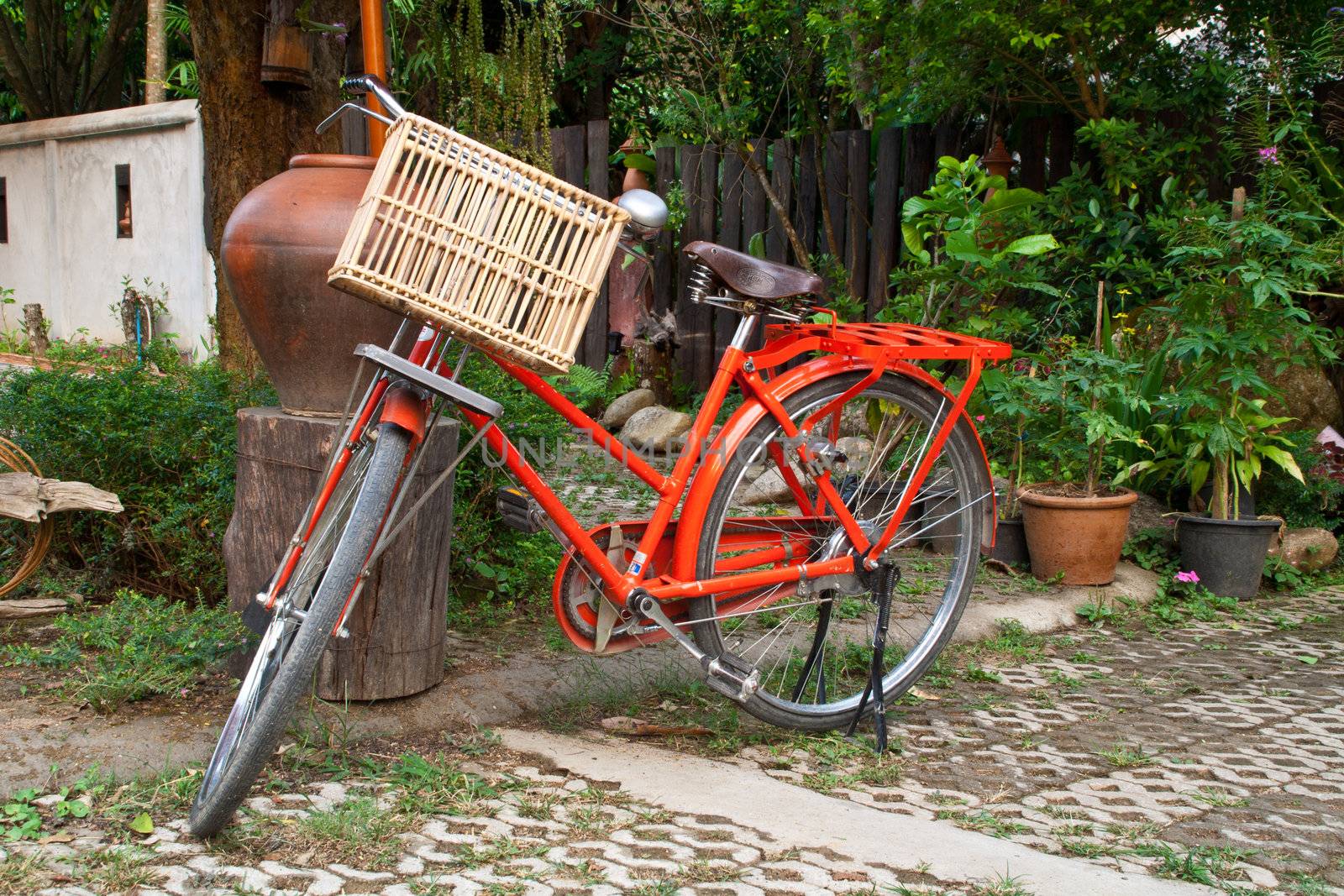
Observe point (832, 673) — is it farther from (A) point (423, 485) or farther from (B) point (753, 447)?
(A) point (423, 485)

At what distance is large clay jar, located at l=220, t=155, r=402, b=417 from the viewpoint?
2973 millimetres

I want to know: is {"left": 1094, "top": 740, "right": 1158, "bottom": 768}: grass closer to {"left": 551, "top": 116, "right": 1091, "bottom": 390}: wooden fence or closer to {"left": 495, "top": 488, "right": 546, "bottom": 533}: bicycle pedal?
{"left": 495, "top": 488, "right": 546, "bottom": 533}: bicycle pedal

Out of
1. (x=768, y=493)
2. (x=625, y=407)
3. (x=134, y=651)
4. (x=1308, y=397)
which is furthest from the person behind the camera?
(x=625, y=407)

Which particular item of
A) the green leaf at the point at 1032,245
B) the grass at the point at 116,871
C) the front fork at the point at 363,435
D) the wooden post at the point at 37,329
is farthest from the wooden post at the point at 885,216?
the wooden post at the point at 37,329

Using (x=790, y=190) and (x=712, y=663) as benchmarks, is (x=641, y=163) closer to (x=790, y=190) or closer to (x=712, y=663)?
(x=790, y=190)

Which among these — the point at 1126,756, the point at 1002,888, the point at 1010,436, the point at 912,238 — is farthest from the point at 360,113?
the point at 1010,436

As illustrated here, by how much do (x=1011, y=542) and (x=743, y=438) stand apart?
2686 millimetres

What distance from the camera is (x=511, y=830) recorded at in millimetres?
2516

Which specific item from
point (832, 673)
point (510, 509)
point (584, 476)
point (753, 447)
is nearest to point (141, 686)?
point (510, 509)

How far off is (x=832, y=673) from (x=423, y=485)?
141cm

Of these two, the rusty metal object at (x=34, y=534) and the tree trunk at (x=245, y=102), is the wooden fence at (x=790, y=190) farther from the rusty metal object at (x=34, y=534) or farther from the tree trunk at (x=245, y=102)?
the rusty metal object at (x=34, y=534)

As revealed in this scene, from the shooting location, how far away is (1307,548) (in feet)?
17.9

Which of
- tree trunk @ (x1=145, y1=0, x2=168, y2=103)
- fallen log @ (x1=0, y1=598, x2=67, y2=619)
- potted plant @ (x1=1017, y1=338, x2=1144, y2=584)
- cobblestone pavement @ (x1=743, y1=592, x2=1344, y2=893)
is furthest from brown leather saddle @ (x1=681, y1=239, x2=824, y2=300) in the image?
tree trunk @ (x1=145, y1=0, x2=168, y2=103)

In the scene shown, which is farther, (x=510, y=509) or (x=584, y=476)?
(x=584, y=476)
